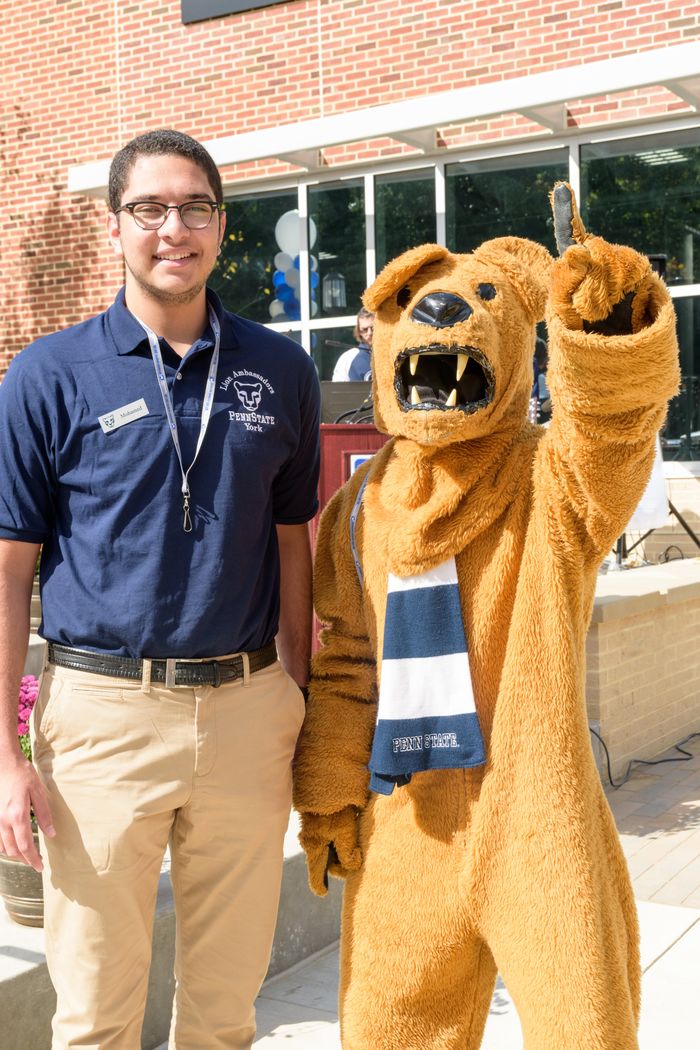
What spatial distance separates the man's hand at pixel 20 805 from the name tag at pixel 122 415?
2.38 feet

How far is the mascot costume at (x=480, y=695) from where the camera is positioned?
2.13m

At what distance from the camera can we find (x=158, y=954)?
133 inches

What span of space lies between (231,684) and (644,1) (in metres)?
8.49

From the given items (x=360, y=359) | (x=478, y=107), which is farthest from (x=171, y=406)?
(x=478, y=107)

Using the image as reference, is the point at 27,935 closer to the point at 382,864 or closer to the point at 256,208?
the point at 382,864

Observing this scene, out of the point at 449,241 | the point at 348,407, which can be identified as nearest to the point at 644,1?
the point at 449,241

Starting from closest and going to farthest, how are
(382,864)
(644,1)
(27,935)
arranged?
(382,864) → (27,935) → (644,1)

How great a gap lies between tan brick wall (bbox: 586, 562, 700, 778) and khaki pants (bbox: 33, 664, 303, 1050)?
11.6ft

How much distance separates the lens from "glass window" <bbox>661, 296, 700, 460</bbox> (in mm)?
9562

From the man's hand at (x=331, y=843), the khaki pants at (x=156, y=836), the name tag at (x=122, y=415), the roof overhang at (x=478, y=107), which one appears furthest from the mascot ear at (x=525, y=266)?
the roof overhang at (x=478, y=107)

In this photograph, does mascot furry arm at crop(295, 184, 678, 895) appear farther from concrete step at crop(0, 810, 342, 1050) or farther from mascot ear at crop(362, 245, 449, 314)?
concrete step at crop(0, 810, 342, 1050)

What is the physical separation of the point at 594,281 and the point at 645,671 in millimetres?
4877

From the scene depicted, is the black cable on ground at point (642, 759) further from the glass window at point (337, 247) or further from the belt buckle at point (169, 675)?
the glass window at point (337, 247)

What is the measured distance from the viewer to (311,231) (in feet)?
36.4
